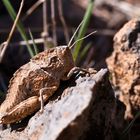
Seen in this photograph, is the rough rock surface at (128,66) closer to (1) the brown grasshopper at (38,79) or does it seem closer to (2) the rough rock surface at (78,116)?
(2) the rough rock surface at (78,116)

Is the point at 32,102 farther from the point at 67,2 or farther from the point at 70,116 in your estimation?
→ the point at 67,2

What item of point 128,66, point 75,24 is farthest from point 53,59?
point 75,24

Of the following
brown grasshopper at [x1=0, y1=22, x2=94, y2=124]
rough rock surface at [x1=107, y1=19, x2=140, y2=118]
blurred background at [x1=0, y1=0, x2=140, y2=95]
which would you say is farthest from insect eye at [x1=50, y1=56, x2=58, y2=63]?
blurred background at [x1=0, y1=0, x2=140, y2=95]

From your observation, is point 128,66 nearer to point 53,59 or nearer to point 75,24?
point 53,59

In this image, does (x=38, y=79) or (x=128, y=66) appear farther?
(x=128, y=66)

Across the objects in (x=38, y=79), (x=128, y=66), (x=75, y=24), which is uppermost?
(x=38, y=79)
